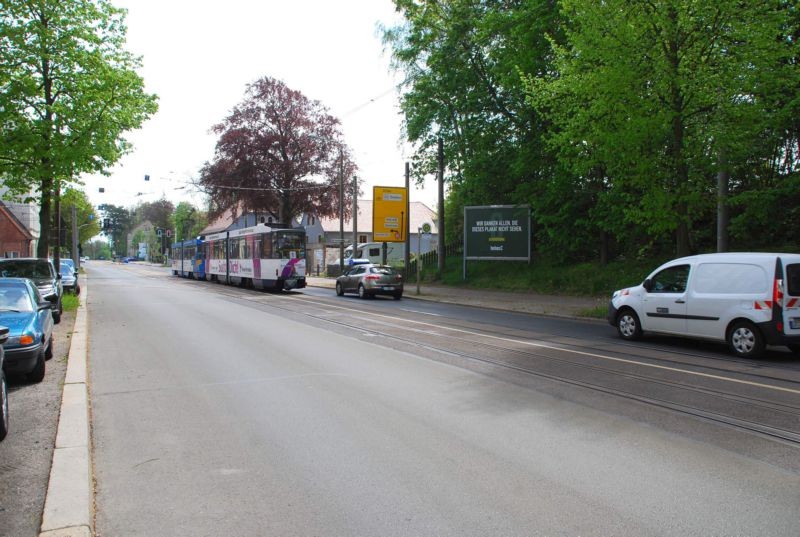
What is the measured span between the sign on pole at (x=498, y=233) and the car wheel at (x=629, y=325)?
45.8 feet

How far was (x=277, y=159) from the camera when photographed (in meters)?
45.3

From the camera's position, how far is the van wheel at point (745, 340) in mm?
9945

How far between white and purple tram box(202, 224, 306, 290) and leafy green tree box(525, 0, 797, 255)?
52.8 feet

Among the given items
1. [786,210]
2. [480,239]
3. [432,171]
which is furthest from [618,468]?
[432,171]

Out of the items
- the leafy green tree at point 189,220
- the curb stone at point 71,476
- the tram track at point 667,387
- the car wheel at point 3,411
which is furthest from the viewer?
the leafy green tree at point 189,220

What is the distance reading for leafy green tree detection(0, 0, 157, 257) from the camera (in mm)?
16172

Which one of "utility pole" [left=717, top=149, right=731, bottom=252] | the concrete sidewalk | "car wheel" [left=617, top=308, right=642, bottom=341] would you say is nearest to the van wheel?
"car wheel" [left=617, top=308, right=642, bottom=341]

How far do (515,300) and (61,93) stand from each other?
1588cm

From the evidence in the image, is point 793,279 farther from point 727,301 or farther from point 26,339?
point 26,339

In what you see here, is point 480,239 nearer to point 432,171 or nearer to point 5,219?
point 432,171

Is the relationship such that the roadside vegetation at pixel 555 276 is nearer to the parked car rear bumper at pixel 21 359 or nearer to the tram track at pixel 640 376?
the tram track at pixel 640 376

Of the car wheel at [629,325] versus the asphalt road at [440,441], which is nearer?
the asphalt road at [440,441]

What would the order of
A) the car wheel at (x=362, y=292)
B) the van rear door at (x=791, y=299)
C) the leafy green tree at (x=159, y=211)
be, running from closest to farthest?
the van rear door at (x=791, y=299), the car wheel at (x=362, y=292), the leafy green tree at (x=159, y=211)

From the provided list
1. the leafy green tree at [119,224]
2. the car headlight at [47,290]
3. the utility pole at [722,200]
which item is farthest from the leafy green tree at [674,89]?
the leafy green tree at [119,224]
